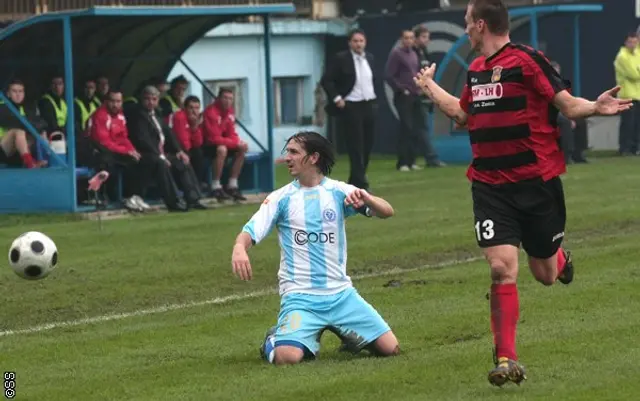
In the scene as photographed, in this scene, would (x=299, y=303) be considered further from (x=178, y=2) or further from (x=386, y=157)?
(x=386, y=157)

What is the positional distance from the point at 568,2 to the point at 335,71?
36.8 ft

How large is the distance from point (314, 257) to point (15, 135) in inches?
457

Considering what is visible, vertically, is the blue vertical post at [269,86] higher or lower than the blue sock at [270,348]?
higher

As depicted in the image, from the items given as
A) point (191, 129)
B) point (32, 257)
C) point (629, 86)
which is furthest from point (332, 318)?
point (629, 86)

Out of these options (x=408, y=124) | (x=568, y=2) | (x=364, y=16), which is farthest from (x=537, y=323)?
(x=364, y=16)

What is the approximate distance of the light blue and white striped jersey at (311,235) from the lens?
8.91 meters

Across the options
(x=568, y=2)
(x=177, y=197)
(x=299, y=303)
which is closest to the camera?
(x=299, y=303)

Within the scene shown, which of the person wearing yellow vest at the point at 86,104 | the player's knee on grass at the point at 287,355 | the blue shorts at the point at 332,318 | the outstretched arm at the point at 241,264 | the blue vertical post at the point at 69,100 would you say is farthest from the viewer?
the person wearing yellow vest at the point at 86,104

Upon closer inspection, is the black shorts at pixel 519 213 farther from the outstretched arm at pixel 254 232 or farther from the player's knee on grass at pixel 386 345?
the outstretched arm at pixel 254 232

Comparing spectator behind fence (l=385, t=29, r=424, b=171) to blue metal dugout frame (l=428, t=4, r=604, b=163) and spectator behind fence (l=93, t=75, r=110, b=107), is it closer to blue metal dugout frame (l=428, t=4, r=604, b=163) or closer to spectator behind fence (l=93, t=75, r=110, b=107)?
blue metal dugout frame (l=428, t=4, r=604, b=163)

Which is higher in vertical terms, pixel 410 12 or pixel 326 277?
pixel 410 12

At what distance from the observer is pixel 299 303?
29.1ft

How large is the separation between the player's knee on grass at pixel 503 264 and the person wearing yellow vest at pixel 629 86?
799 inches

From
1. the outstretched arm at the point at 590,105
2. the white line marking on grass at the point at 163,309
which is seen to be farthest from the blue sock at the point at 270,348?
the white line marking on grass at the point at 163,309
